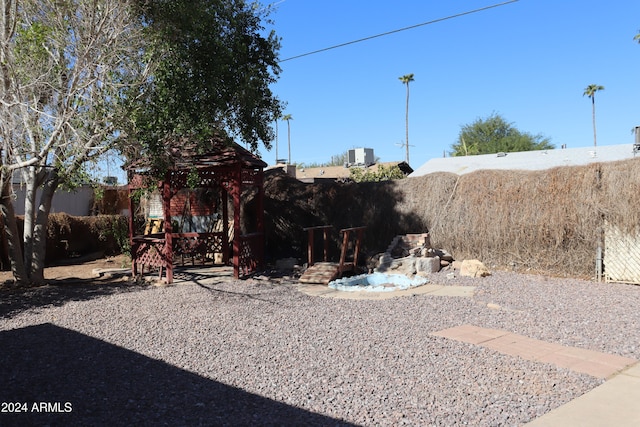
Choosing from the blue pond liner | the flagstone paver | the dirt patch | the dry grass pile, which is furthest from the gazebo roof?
the flagstone paver

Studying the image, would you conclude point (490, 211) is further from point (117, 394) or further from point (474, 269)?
point (117, 394)

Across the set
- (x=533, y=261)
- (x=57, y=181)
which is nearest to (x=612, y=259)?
(x=533, y=261)

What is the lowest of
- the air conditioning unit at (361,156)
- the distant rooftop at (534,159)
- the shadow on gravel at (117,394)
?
the shadow on gravel at (117,394)

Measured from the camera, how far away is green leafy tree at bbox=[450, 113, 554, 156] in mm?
45156

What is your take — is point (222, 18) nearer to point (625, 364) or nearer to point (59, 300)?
point (59, 300)

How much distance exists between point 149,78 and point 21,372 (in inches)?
227

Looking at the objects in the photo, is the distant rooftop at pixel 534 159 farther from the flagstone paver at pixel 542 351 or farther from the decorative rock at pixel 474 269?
the flagstone paver at pixel 542 351

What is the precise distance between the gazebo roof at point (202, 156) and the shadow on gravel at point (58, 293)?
264 centimetres

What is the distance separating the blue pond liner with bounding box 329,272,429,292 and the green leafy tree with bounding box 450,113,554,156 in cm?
3541

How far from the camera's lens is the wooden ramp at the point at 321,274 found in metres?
10.3

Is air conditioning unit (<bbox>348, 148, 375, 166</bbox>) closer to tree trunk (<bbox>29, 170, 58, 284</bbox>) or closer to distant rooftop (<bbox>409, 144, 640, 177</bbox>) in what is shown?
distant rooftop (<bbox>409, 144, 640, 177</bbox>)

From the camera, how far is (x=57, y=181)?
1004cm

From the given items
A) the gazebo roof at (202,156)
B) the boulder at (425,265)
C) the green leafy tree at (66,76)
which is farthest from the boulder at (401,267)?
the green leafy tree at (66,76)

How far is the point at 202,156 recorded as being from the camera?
10.6 metres
